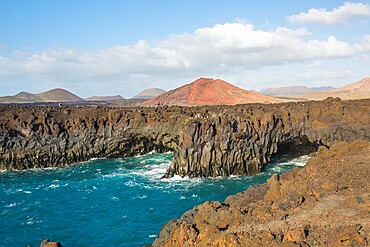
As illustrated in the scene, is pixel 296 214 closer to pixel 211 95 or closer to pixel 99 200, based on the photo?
pixel 99 200

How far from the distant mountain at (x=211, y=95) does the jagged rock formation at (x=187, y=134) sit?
39.8 m

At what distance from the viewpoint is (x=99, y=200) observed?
3048 centimetres

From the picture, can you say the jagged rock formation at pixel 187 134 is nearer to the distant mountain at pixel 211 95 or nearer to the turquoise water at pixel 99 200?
the turquoise water at pixel 99 200

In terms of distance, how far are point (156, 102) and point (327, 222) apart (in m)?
88.8

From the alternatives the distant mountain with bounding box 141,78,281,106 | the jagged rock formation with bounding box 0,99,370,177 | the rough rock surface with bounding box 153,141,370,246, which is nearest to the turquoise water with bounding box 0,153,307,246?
the jagged rock formation with bounding box 0,99,370,177

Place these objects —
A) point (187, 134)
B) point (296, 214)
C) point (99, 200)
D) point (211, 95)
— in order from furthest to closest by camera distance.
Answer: point (211, 95)
point (187, 134)
point (99, 200)
point (296, 214)

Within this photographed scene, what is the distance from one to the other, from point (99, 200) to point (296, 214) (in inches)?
834

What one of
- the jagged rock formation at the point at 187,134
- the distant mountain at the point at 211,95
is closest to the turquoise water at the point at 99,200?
the jagged rock formation at the point at 187,134

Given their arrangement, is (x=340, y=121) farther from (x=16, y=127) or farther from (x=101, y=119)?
(x=16, y=127)

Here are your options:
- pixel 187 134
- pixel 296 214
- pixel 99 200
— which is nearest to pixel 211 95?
pixel 187 134

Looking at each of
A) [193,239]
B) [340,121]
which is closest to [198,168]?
[340,121]

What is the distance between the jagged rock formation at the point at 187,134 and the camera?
38.2 m

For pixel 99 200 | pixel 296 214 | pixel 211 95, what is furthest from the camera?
pixel 211 95

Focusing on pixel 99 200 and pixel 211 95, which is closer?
pixel 99 200
